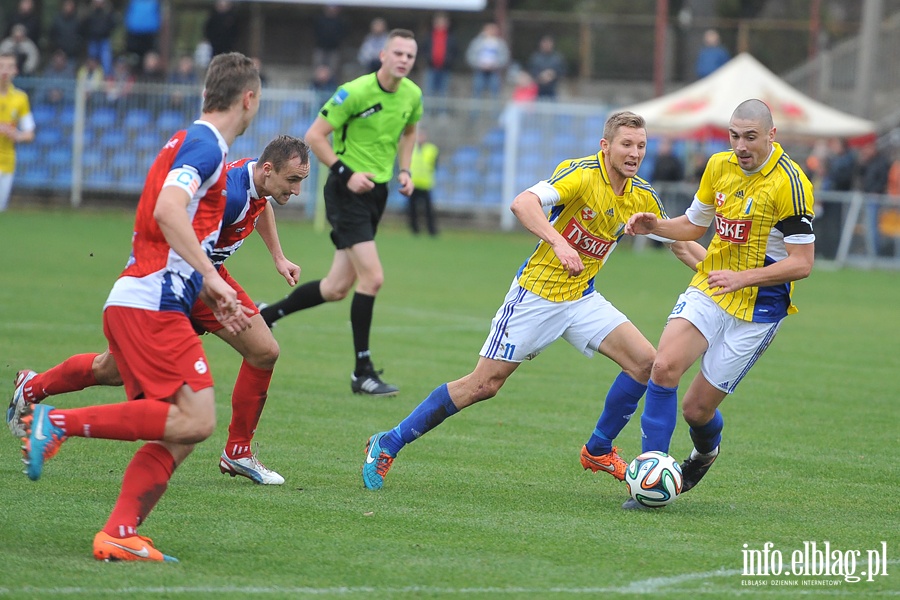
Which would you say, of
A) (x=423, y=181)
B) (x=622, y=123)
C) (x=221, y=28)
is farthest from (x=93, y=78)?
(x=622, y=123)

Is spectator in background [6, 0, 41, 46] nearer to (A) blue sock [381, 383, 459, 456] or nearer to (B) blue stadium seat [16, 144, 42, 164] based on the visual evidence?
(B) blue stadium seat [16, 144, 42, 164]

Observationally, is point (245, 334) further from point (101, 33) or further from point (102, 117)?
point (101, 33)

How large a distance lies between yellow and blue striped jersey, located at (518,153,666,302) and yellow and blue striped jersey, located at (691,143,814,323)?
459 millimetres

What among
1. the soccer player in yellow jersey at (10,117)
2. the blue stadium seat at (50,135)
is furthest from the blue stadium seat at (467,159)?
the soccer player in yellow jersey at (10,117)

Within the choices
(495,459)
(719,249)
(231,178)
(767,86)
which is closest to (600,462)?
(495,459)

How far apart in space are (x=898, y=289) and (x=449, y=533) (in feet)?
49.7

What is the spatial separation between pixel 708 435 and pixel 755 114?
161cm

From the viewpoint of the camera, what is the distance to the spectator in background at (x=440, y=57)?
85.4ft

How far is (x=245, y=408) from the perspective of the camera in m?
6.11

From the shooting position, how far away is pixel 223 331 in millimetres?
5941

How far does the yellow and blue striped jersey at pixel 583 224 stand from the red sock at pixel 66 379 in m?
2.27

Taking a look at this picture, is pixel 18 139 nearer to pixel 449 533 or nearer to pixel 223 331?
pixel 223 331

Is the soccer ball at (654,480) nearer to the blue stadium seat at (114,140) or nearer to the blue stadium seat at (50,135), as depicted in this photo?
the blue stadium seat at (114,140)

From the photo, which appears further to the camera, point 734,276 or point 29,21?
point 29,21
